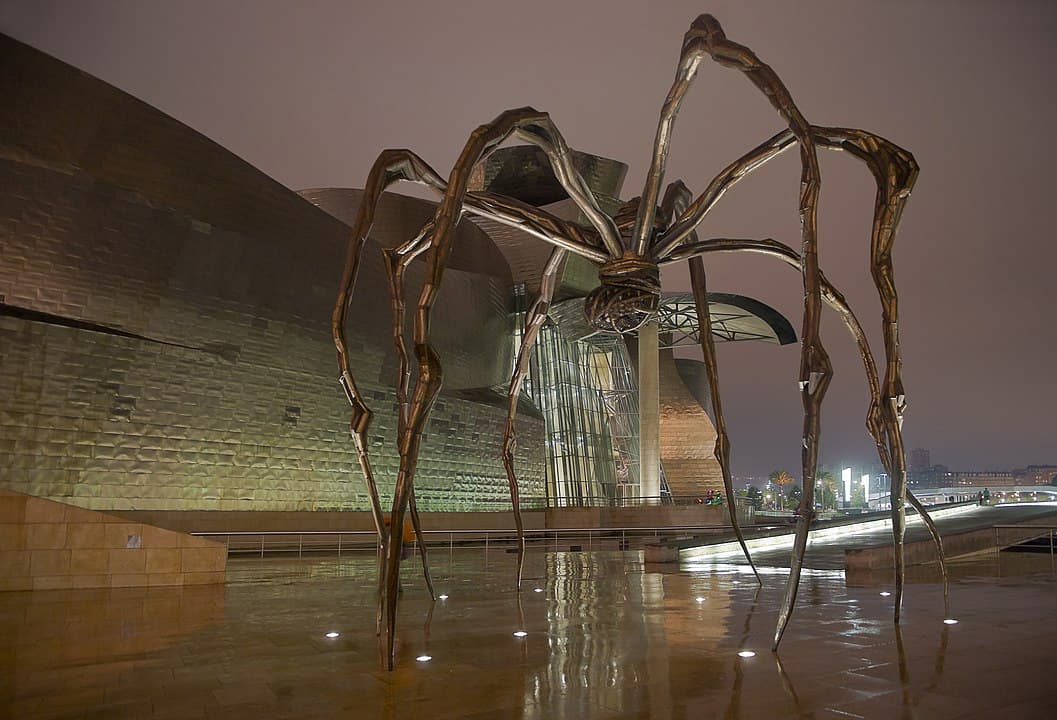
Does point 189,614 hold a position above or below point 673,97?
below

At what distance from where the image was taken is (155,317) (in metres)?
18.1

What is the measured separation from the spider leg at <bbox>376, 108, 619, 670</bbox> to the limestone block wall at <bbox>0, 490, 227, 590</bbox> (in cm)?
756

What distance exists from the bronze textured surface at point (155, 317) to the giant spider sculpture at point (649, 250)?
13.3 m

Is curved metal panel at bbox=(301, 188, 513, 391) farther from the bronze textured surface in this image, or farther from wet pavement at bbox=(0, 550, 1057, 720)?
wet pavement at bbox=(0, 550, 1057, 720)

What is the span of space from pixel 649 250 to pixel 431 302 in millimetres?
2632

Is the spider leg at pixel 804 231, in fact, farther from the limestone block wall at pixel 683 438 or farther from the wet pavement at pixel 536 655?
the limestone block wall at pixel 683 438

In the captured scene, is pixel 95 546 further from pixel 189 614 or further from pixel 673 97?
pixel 673 97

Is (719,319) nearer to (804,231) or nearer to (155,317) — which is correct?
(155,317)

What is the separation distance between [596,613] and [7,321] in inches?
577

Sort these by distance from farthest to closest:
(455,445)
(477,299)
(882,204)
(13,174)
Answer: (477,299)
(455,445)
(13,174)
(882,204)

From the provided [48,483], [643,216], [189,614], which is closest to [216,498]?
[48,483]

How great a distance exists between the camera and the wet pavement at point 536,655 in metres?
4.00

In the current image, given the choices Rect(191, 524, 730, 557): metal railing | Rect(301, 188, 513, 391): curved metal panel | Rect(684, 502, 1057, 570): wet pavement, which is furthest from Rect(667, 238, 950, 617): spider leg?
Rect(301, 188, 513, 391): curved metal panel

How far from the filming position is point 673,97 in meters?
6.11
